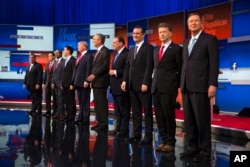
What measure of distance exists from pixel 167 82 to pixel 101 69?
1.80 m

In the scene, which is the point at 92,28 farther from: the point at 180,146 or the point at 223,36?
the point at 180,146

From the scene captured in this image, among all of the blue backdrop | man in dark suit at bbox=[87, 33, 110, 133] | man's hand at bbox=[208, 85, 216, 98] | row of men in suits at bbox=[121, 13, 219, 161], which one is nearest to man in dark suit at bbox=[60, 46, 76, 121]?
man in dark suit at bbox=[87, 33, 110, 133]

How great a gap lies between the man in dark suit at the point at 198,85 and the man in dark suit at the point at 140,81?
2.41ft

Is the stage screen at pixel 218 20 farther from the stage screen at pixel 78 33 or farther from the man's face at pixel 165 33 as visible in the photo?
the man's face at pixel 165 33

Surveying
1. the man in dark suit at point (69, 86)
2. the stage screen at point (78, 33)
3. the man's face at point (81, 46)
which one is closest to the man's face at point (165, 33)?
the man's face at point (81, 46)

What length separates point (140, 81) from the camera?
14.5ft

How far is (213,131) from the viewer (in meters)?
5.52

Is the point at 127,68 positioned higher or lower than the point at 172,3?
lower

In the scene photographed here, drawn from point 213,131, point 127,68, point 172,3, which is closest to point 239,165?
point 127,68

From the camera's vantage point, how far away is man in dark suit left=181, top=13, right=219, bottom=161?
10.9 ft

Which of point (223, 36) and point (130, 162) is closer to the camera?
point (130, 162)

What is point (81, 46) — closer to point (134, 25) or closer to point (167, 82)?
point (167, 82)

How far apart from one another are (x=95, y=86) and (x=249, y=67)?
10.5 ft

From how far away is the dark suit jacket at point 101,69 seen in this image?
17.8ft
